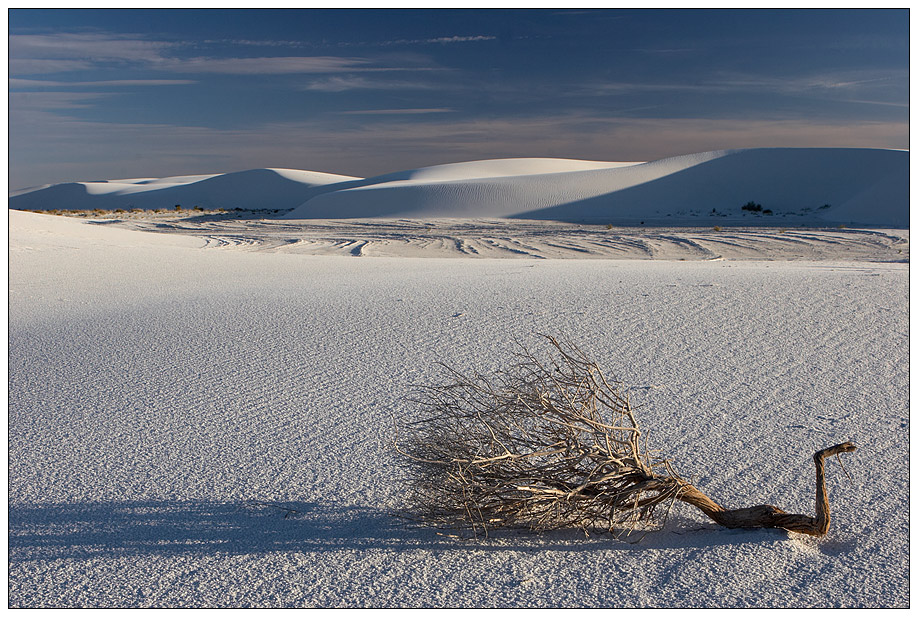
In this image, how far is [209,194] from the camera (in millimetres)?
77812

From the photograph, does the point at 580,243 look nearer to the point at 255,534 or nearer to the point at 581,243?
the point at 581,243

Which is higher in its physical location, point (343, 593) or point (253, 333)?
point (253, 333)

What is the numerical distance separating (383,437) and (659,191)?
35.0 m

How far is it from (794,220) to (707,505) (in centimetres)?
2575

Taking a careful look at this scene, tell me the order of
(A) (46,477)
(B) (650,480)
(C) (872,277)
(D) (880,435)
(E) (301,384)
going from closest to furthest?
(B) (650,480) → (A) (46,477) → (D) (880,435) → (E) (301,384) → (C) (872,277)

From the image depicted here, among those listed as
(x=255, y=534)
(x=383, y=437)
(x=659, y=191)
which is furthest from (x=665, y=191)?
(x=255, y=534)

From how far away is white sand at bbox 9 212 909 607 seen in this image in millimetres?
1862

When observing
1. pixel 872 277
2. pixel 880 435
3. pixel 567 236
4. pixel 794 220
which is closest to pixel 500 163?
pixel 794 220

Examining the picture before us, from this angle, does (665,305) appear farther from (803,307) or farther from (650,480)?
(650,480)

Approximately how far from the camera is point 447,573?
188 cm

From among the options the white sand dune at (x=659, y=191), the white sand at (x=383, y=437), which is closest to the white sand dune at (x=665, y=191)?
the white sand dune at (x=659, y=191)

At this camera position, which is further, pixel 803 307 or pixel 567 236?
pixel 567 236

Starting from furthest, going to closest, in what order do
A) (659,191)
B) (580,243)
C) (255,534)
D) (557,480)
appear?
1. (659,191)
2. (580,243)
3. (255,534)
4. (557,480)

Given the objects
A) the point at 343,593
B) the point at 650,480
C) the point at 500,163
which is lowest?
the point at 343,593
